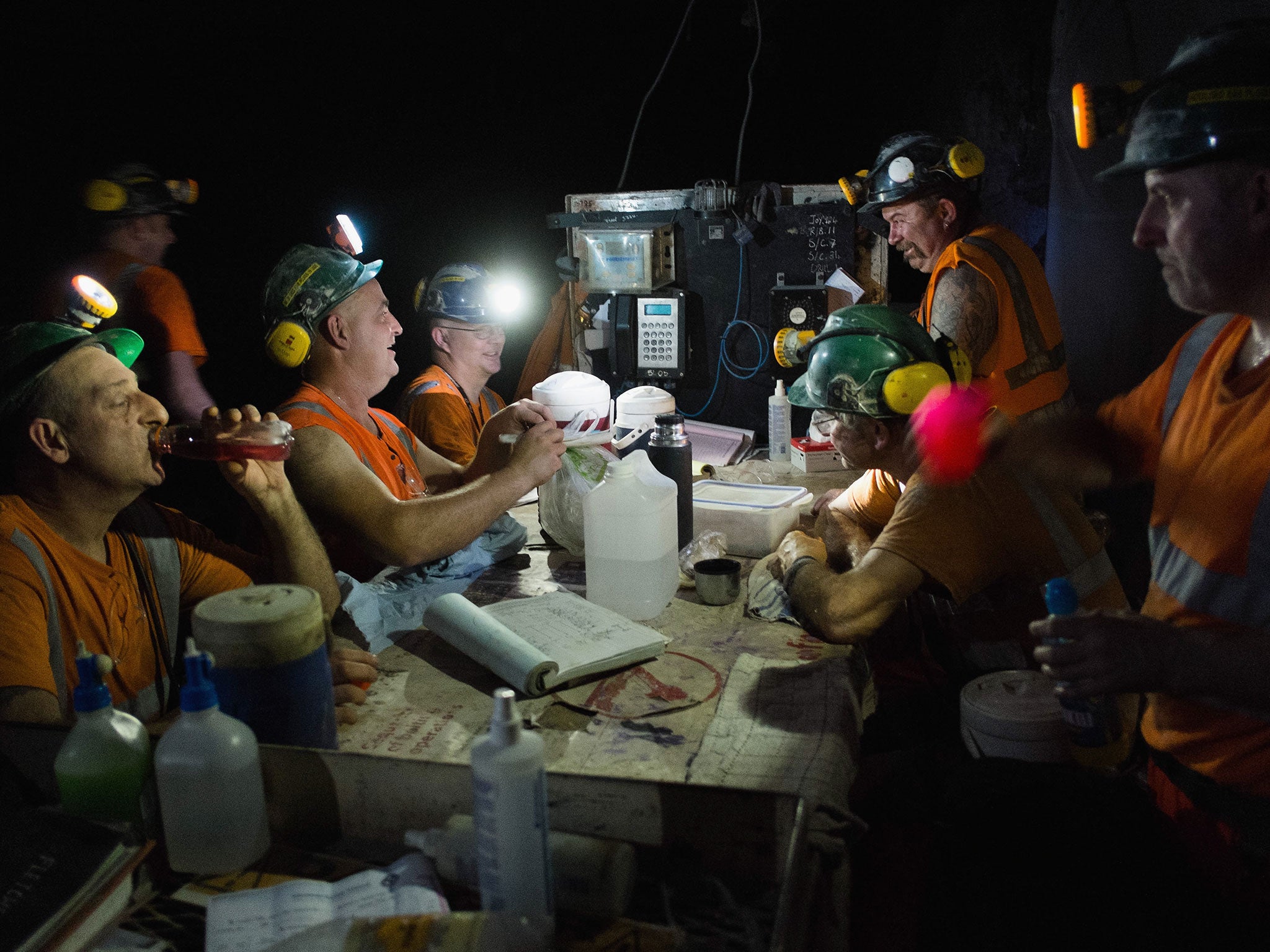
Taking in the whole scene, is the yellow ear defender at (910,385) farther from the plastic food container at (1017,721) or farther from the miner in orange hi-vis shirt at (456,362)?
the miner in orange hi-vis shirt at (456,362)

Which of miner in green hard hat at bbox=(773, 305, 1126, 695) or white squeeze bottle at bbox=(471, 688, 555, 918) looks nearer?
white squeeze bottle at bbox=(471, 688, 555, 918)

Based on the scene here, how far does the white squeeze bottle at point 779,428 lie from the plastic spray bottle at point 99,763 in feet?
11.2

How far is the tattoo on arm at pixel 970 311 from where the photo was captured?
3.70m

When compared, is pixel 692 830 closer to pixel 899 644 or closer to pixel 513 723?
pixel 513 723

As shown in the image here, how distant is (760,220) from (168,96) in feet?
10.6

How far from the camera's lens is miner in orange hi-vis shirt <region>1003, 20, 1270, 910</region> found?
Answer: 1.52m

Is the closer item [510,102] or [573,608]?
[573,608]

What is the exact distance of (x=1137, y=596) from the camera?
3.78 m

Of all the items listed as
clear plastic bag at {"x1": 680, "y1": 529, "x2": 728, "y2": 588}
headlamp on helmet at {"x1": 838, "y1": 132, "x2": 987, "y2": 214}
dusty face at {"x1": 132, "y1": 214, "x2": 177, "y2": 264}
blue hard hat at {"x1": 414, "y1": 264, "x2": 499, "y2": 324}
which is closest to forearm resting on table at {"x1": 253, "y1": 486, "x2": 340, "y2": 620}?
clear plastic bag at {"x1": 680, "y1": 529, "x2": 728, "y2": 588}

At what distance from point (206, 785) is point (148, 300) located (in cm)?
335

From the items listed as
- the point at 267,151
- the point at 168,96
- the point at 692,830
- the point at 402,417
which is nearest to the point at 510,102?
the point at 267,151

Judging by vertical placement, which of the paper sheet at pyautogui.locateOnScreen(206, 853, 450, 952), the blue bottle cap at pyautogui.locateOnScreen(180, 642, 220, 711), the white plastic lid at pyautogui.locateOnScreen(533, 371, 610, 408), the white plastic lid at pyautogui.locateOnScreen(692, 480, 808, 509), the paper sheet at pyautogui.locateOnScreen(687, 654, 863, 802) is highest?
the white plastic lid at pyautogui.locateOnScreen(533, 371, 610, 408)

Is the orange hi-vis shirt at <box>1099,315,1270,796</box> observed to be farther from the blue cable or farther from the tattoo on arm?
the blue cable

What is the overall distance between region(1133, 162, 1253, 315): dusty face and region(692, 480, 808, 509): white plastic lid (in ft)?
4.52
